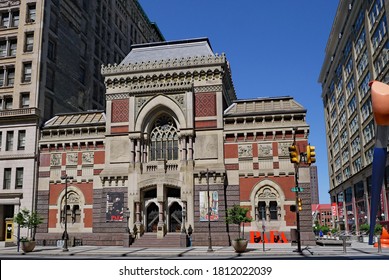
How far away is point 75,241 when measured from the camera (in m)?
38.6

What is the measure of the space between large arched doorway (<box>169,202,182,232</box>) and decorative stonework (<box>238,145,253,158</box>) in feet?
27.1

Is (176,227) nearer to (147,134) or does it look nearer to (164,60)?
(147,134)

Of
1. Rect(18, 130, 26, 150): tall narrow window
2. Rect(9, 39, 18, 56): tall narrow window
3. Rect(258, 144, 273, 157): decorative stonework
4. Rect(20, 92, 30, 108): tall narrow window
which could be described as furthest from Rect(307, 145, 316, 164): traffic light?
Rect(9, 39, 18, 56): tall narrow window

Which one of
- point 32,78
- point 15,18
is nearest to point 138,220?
point 32,78

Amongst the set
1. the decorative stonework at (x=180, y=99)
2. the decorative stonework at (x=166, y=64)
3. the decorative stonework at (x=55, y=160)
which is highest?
the decorative stonework at (x=166, y=64)

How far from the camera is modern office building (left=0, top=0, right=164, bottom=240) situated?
4266 centimetres

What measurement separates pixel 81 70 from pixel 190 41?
1721cm

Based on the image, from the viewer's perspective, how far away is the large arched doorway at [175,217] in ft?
127

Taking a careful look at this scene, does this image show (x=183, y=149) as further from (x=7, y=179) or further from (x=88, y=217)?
(x=7, y=179)

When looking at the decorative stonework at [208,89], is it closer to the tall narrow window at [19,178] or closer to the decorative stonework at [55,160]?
the decorative stonework at [55,160]

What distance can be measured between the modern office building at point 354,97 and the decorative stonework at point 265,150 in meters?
20.0

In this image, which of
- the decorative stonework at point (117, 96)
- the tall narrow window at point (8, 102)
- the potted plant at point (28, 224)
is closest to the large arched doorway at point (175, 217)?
the potted plant at point (28, 224)

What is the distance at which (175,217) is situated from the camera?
3888 cm
